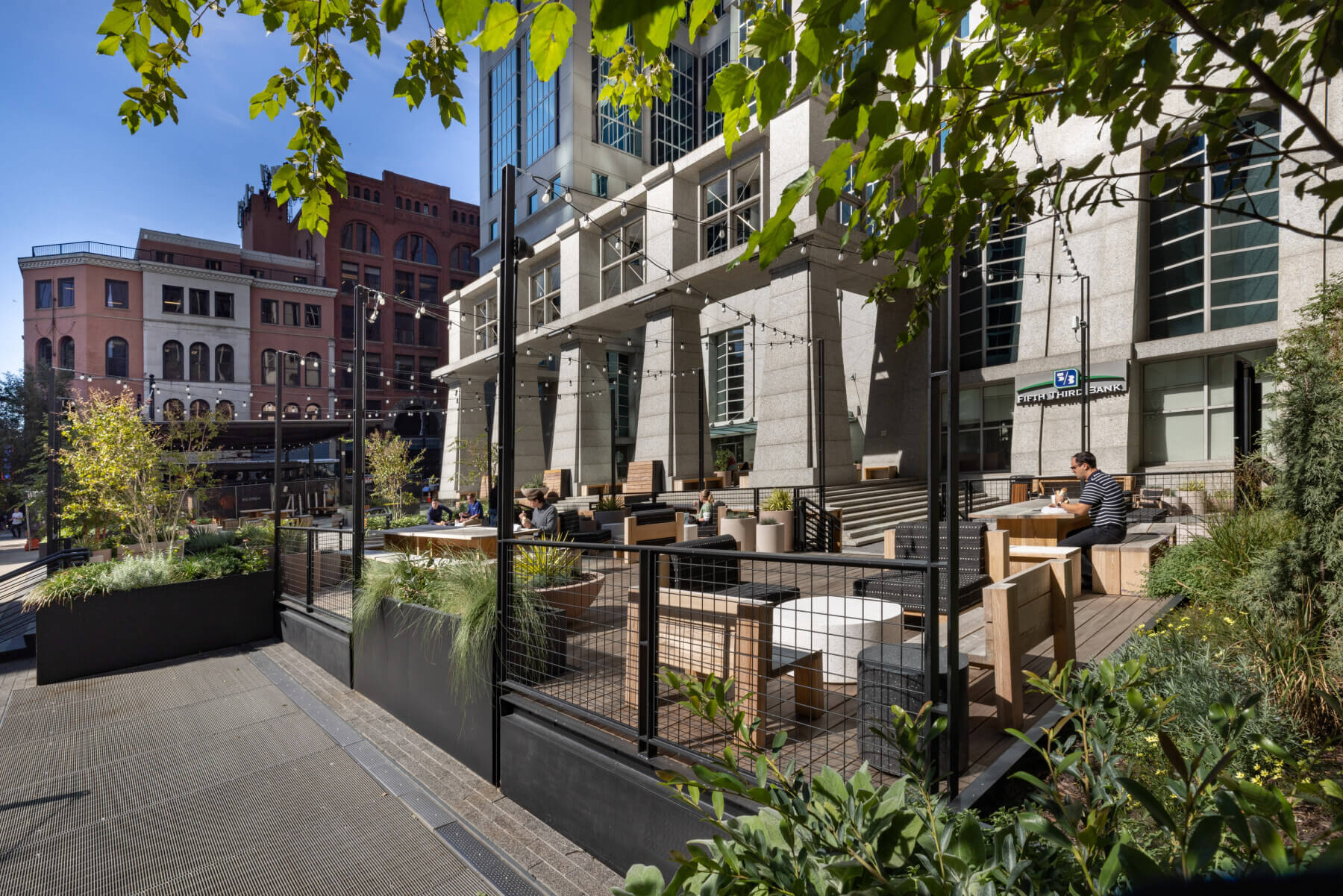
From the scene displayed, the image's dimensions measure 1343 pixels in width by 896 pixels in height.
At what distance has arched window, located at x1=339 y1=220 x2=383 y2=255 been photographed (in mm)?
48438

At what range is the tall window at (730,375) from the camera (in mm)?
29672

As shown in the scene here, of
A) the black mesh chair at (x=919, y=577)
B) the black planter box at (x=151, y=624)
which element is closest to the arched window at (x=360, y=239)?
the black planter box at (x=151, y=624)

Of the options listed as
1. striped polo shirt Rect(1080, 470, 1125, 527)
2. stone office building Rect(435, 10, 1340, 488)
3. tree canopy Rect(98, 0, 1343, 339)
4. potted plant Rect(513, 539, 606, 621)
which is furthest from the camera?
stone office building Rect(435, 10, 1340, 488)

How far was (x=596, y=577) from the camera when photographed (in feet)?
21.4

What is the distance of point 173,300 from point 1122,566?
52.4 meters

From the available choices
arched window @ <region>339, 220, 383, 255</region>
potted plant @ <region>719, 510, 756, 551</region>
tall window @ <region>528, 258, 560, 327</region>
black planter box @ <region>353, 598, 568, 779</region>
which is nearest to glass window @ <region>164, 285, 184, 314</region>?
arched window @ <region>339, 220, 383, 255</region>

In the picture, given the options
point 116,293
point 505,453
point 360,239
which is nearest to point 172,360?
point 116,293

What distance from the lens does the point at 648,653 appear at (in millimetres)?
3463

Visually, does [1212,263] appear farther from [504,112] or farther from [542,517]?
[504,112]

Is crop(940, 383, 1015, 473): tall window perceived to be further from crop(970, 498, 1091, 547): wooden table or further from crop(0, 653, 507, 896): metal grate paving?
crop(0, 653, 507, 896): metal grate paving

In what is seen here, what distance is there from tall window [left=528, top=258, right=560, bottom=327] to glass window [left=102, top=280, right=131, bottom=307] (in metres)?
28.6

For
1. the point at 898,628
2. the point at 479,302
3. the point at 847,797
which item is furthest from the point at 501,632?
the point at 479,302

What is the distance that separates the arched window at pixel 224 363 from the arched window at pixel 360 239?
1149cm

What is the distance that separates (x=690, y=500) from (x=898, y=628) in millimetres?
14441
